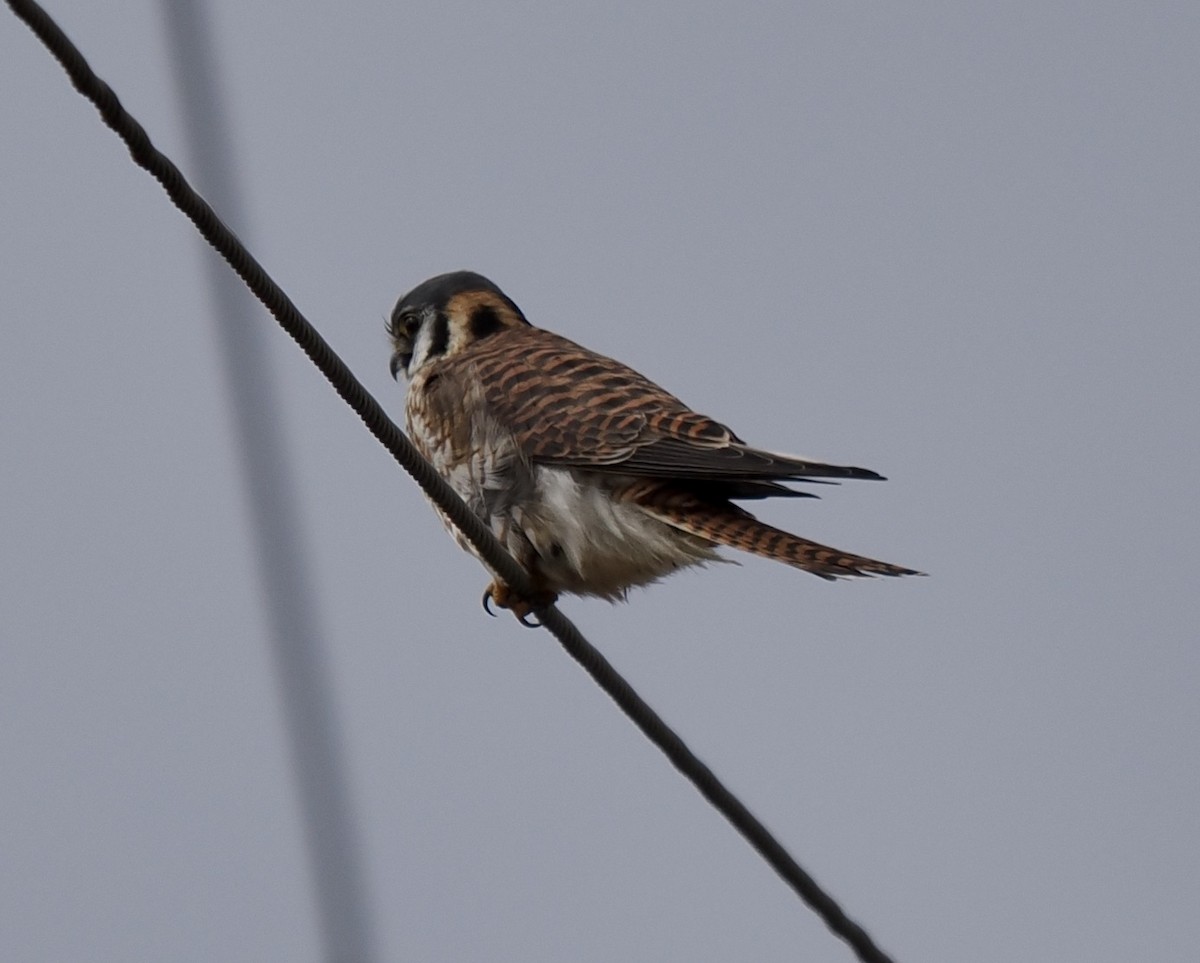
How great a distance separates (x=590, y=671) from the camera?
9.86ft

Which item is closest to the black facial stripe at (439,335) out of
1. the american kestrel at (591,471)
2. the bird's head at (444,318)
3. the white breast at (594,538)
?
the bird's head at (444,318)

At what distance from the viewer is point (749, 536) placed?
11.9 feet

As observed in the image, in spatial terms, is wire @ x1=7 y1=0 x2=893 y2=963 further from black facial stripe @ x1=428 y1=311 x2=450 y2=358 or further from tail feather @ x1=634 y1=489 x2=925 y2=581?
black facial stripe @ x1=428 y1=311 x2=450 y2=358

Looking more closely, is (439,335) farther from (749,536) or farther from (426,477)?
(426,477)

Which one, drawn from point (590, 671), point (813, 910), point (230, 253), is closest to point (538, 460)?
point (590, 671)

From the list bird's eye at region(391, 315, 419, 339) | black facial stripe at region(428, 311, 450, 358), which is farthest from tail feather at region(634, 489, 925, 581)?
bird's eye at region(391, 315, 419, 339)

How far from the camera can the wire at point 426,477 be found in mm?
1967

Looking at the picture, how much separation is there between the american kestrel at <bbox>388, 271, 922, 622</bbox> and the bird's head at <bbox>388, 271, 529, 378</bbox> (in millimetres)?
443

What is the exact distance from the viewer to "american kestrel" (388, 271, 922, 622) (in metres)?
3.70

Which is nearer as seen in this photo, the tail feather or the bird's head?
the tail feather

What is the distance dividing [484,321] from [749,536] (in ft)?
5.75

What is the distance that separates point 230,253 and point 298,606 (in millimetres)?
475

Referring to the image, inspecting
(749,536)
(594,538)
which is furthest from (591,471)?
(749,536)

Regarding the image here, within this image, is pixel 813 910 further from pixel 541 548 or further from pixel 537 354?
pixel 537 354
